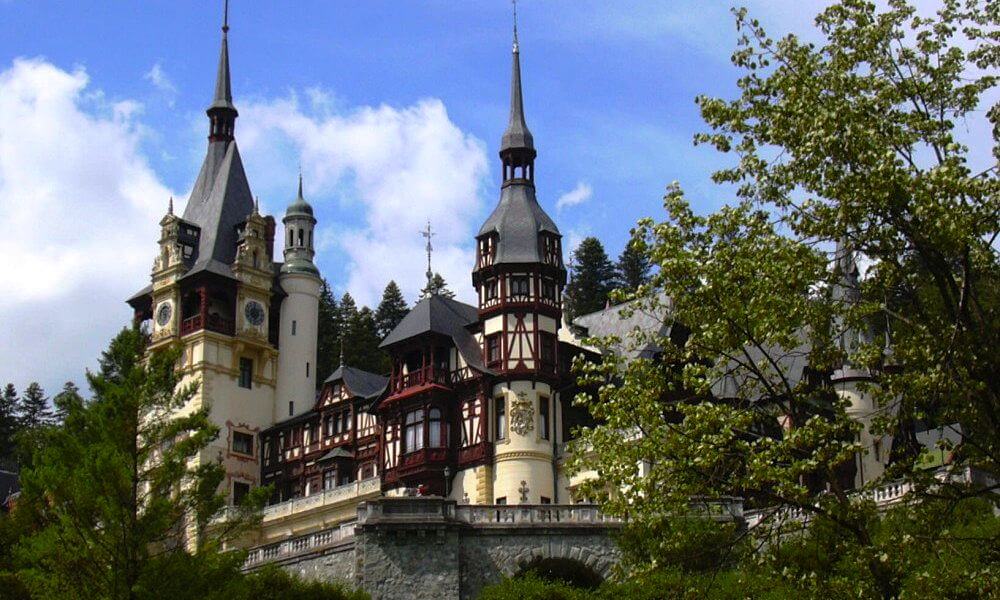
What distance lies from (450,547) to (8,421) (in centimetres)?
6266

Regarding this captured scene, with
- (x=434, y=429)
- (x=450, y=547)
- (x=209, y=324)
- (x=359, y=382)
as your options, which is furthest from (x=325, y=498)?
(x=450, y=547)

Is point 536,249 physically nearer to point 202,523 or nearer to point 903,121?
point 202,523

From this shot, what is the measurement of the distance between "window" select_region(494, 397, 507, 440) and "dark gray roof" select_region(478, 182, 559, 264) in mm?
5649

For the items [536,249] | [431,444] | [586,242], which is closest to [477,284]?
[536,249]

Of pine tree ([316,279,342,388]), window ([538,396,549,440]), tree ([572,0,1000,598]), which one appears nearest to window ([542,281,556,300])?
window ([538,396,549,440])

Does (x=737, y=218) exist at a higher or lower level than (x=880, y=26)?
lower

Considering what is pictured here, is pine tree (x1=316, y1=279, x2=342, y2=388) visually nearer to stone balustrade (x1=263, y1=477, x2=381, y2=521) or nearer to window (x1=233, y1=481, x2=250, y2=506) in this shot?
window (x1=233, y1=481, x2=250, y2=506)

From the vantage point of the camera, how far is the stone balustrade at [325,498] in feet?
187

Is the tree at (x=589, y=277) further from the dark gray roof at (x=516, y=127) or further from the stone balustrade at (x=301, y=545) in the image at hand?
the stone balustrade at (x=301, y=545)

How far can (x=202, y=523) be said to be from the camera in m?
30.1

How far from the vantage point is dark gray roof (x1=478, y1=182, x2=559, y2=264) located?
55312mm

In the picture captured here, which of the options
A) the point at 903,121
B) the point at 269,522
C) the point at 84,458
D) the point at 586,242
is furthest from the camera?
the point at 586,242

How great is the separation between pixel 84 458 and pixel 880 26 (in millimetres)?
19117

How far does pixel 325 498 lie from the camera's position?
58.5 meters
